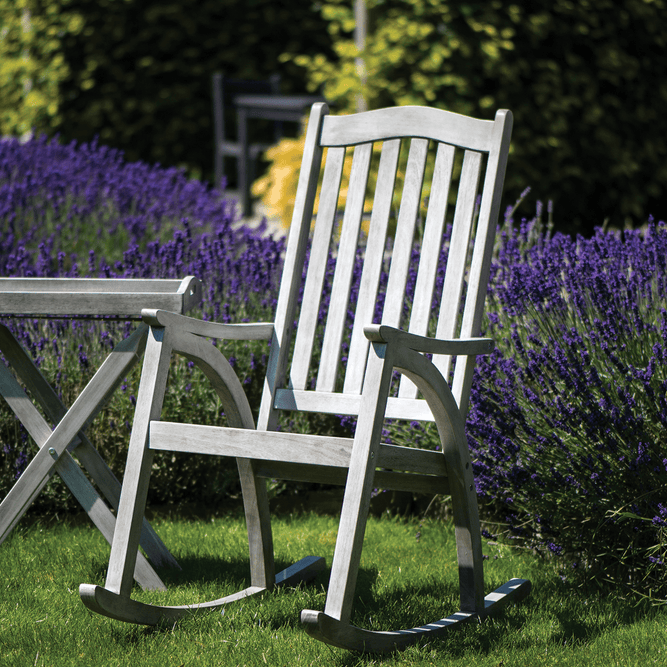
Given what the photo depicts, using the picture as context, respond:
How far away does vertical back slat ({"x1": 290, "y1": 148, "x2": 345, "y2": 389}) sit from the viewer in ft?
8.17

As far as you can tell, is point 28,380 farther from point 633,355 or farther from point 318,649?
point 633,355

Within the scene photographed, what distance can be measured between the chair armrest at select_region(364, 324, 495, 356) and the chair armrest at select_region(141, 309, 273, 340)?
1.60 ft

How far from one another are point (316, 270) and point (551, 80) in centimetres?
398

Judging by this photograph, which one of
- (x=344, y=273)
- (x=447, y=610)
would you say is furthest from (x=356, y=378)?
(x=447, y=610)

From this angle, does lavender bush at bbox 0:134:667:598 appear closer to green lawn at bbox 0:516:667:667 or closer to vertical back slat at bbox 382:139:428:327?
green lawn at bbox 0:516:667:667

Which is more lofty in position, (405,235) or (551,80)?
(551,80)

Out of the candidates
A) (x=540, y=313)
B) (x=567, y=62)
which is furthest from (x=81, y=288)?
(x=567, y=62)

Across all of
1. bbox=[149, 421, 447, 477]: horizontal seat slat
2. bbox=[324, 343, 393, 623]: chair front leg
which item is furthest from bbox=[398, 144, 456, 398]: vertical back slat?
bbox=[324, 343, 393, 623]: chair front leg

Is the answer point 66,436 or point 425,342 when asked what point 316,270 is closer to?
point 425,342

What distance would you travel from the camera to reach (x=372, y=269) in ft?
8.14

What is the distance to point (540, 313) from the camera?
260 cm

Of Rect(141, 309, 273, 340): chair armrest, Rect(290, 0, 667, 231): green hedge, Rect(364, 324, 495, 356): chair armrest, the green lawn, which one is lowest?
the green lawn

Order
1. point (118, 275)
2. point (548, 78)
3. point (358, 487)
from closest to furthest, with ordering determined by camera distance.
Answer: point (358, 487) < point (118, 275) < point (548, 78)

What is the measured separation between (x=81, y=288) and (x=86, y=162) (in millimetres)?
3029
